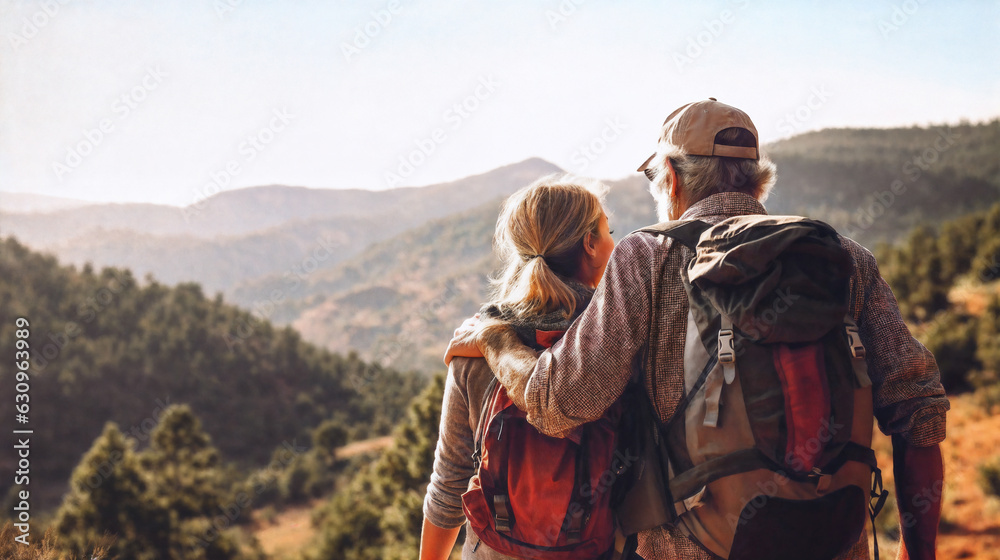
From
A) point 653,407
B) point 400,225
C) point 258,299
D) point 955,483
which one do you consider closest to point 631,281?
point 653,407

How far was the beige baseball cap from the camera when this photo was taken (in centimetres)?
151

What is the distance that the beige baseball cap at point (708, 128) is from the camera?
1.51 meters

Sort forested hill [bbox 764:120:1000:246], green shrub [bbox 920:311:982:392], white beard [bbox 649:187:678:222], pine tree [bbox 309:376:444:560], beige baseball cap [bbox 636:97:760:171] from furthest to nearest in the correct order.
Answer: forested hill [bbox 764:120:1000:246]
green shrub [bbox 920:311:982:392]
pine tree [bbox 309:376:444:560]
white beard [bbox 649:187:678:222]
beige baseball cap [bbox 636:97:760:171]

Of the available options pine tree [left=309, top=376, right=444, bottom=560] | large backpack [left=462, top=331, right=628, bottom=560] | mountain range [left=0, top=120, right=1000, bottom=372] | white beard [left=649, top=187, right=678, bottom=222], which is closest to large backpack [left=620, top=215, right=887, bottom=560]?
large backpack [left=462, top=331, right=628, bottom=560]

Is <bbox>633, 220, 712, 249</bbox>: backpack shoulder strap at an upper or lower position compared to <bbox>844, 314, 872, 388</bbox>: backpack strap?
upper

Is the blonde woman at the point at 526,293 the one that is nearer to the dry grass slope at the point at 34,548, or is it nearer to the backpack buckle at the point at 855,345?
the backpack buckle at the point at 855,345

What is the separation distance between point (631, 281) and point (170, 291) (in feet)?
149

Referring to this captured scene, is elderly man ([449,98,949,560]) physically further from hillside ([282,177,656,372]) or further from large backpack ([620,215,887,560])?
hillside ([282,177,656,372])

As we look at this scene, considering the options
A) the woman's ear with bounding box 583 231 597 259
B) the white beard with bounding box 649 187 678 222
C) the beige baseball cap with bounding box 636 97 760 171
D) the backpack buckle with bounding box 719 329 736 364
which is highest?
the beige baseball cap with bounding box 636 97 760 171

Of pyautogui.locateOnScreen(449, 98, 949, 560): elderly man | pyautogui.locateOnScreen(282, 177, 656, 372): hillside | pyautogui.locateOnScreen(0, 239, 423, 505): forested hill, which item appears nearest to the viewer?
pyautogui.locateOnScreen(449, 98, 949, 560): elderly man

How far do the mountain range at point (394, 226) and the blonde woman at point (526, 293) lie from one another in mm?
9479

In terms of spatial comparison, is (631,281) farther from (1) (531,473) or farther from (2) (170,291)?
(2) (170,291)

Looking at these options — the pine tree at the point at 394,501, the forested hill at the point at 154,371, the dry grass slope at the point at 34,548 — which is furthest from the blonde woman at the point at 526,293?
the forested hill at the point at 154,371

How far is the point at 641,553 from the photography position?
1.47 metres
